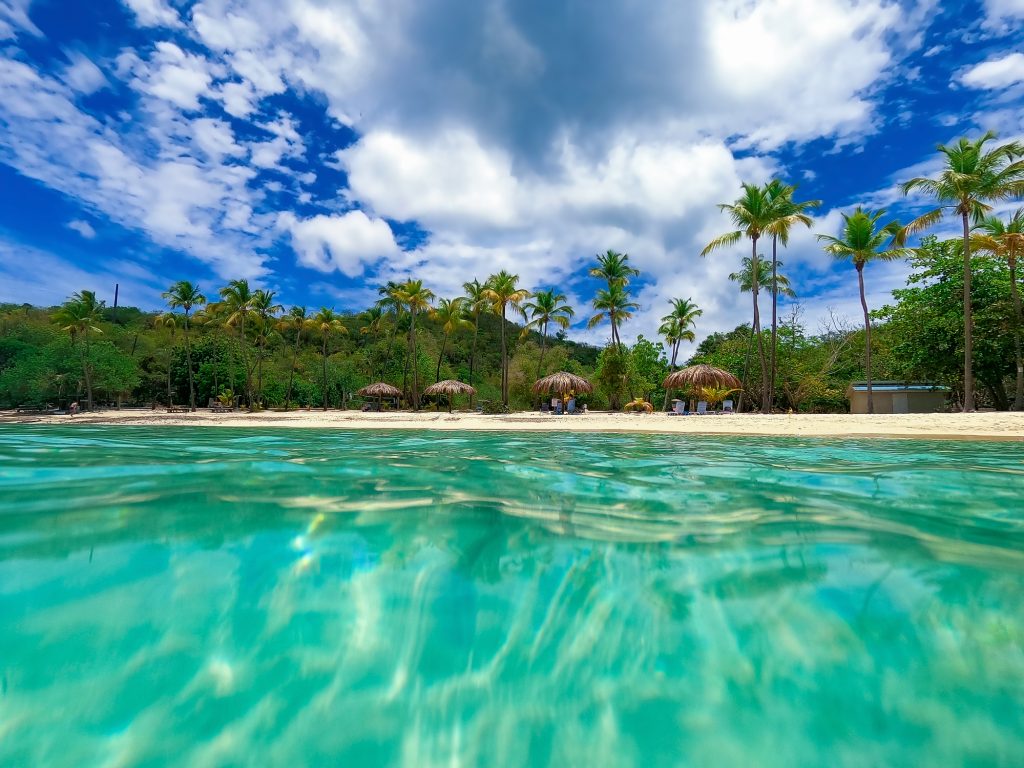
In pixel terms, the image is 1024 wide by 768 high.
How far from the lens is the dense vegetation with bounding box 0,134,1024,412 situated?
21734 mm

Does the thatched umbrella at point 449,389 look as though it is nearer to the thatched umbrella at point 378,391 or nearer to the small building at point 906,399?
the thatched umbrella at point 378,391

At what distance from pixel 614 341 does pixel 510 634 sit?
32.0 meters

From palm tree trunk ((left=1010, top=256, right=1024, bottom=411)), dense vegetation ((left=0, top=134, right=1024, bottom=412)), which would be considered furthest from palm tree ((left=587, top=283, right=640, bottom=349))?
palm tree trunk ((left=1010, top=256, right=1024, bottom=411))

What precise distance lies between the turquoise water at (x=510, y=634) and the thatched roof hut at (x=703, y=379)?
2085 centimetres

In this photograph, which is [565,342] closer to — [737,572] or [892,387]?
[892,387]

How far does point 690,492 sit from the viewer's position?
4664mm

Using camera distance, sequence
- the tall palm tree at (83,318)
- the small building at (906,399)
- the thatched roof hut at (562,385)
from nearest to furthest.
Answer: the thatched roof hut at (562,385) < the small building at (906,399) < the tall palm tree at (83,318)

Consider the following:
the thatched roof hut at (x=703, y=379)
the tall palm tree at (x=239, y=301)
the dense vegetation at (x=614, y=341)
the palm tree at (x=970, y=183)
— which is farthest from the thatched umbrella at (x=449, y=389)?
the palm tree at (x=970, y=183)

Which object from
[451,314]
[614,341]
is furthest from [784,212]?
[451,314]

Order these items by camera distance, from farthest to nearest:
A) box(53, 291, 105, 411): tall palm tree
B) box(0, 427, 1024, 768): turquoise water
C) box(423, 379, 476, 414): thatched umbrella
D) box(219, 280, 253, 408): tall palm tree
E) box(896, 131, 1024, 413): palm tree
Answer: box(219, 280, 253, 408): tall palm tree
box(53, 291, 105, 411): tall palm tree
box(423, 379, 476, 414): thatched umbrella
box(896, 131, 1024, 413): palm tree
box(0, 427, 1024, 768): turquoise water

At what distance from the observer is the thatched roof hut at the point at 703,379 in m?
24.1

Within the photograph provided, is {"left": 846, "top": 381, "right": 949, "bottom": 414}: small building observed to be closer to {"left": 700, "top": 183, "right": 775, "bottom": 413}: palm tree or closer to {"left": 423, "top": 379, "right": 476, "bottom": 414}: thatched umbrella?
{"left": 700, "top": 183, "right": 775, "bottom": 413}: palm tree

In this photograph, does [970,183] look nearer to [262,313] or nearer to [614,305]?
[614,305]

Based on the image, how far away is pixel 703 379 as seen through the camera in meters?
24.0
